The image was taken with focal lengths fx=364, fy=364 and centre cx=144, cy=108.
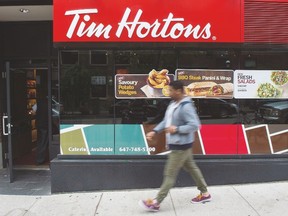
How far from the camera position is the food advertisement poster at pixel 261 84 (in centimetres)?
645

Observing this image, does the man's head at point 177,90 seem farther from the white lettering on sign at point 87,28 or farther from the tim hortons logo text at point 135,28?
the white lettering on sign at point 87,28

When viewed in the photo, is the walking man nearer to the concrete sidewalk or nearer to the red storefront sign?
the concrete sidewalk

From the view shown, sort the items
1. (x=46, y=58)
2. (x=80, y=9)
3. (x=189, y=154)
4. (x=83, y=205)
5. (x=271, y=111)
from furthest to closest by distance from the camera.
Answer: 1. (x=46, y=58)
2. (x=271, y=111)
3. (x=80, y=9)
4. (x=83, y=205)
5. (x=189, y=154)

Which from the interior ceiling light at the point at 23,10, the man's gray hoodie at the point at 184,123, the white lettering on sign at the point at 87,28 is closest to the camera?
the man's gray hoodie at the point at 184,123

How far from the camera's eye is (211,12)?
623 centimetres

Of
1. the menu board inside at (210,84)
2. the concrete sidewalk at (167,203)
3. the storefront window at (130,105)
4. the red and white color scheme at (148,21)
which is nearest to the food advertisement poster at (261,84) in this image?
the menu board inside at (210,84)

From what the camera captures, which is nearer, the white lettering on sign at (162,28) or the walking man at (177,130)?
the walking man at (177,130)

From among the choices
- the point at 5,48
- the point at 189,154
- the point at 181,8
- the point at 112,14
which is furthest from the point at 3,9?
the point at 189,154

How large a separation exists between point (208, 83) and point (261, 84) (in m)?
0.96

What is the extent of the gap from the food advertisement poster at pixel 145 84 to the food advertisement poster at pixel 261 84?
122cm

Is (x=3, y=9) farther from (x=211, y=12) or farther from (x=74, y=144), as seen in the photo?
(x=211, y=12)

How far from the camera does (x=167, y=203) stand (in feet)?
18.2

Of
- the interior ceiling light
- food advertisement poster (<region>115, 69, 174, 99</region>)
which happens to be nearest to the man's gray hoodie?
food advertisement poster (<region>115, 69, 174, 99</region>)

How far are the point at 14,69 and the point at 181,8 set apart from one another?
3.93 m
